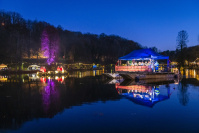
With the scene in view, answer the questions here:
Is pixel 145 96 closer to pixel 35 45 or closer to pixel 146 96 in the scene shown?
pixel 146 96

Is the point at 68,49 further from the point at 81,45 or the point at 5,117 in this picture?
the point at 5,117

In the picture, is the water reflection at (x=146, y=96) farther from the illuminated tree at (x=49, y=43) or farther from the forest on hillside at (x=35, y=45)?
the forest on hillside at (x=35, y=45)

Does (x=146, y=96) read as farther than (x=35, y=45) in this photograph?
No

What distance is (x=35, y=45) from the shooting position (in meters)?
86.6

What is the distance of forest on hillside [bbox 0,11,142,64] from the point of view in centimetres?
6712

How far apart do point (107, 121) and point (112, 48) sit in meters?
119

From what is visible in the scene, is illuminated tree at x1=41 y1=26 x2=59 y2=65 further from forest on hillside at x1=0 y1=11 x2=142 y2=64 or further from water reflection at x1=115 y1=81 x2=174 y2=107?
water reflection at x1=115 y1=81 x2=174 y2=107

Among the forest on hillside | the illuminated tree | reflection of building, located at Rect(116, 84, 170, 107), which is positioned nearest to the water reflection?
reflection of building, located at Rect(116, 84, 170, 107)

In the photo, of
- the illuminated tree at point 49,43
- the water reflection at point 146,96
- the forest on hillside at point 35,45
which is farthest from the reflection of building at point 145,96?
the forest on hillside at point 35,45

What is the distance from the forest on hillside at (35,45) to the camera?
67125 millimetres

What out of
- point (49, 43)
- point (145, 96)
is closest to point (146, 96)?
point (145, 96)

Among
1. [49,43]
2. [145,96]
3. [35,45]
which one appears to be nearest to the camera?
[145,96]

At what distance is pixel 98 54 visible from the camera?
118562mm

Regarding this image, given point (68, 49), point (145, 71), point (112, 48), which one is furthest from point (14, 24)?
point (145, 71)
